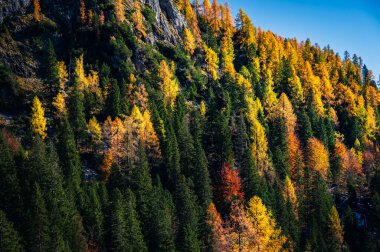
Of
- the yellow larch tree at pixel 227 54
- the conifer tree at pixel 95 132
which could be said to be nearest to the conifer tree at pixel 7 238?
the conifer tree at pixel 95 132

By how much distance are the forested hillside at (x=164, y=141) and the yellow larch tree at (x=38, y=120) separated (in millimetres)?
256

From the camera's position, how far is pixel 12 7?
4323 inches

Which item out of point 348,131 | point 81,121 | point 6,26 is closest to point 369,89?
point 348,131

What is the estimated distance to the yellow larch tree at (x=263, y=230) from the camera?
2522 inches

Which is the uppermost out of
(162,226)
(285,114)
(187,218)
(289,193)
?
(285,114)

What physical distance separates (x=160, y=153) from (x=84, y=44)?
4477 centimetres

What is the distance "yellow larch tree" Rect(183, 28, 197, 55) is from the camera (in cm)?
12862

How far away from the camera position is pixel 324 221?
7900 centimetres

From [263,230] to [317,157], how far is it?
41798 mm

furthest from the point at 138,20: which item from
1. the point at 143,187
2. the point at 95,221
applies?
the point at 95,221

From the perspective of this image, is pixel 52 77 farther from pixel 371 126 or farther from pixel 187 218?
pixel 371 126

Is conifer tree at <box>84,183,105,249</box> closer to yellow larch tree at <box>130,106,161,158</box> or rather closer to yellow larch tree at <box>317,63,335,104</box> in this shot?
yellow larch tree at <box>130,106,161,158</box>

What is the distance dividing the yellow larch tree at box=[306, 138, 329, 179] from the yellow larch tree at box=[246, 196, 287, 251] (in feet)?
112

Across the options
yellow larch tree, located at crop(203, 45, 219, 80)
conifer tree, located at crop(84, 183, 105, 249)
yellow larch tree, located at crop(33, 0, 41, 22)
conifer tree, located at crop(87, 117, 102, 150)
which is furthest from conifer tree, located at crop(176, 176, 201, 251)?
yellow larch tree, located at crop(33, 0, 41, 22)
